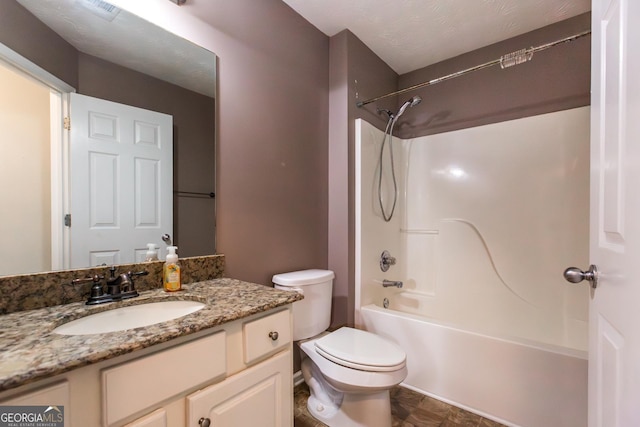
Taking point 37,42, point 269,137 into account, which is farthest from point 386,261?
point 37,42

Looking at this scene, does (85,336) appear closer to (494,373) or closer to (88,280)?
(88,280)

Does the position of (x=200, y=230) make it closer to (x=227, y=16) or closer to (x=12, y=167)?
(x=12, y=167)

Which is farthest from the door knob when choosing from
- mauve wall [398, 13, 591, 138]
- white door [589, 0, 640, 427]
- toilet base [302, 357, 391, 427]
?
mauve wall [398, 13, 591, 138]

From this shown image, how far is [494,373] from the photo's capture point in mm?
1476

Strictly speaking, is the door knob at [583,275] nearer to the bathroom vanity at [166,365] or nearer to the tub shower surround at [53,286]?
the bathroom vanity at [166,365]

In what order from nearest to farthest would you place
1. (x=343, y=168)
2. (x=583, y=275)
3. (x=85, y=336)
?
(x=85, y=336), (x=583, y=275), (x=343, y=168)

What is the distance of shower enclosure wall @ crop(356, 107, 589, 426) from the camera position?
1.44 metres

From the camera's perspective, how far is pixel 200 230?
4.31 feet

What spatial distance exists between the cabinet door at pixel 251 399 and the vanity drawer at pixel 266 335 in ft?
0.14

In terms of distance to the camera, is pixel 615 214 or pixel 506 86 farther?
pixel 506 86

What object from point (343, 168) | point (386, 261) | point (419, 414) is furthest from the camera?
point (386, 261)

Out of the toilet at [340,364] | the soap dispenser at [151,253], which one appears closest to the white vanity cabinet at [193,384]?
the toilet at [340,364]

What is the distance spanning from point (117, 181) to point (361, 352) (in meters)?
1.26

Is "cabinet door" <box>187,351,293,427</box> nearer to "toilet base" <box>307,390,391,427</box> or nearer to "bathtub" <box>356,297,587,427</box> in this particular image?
"toilet base" <box>307,390,391,427</box>
